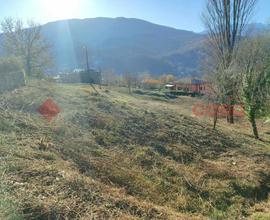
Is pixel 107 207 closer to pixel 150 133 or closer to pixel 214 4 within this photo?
pixel 150 133

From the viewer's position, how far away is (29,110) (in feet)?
35.8

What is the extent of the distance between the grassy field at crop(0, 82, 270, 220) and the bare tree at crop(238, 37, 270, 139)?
2.38 metres

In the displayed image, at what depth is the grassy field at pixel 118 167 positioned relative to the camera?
5.28 metres

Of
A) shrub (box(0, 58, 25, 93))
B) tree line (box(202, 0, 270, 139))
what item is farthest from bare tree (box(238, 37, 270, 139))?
shrub (box(0, 58, 25, 93))

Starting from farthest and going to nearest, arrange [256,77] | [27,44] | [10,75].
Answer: [27,44]
[256,77]
[10,75]

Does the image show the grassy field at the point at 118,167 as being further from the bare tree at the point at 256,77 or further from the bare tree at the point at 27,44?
the bare tree at the point at 27,44

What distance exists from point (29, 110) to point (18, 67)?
4151 mm

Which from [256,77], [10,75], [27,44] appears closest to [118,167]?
[10,75]

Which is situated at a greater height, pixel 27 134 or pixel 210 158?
pixel 27 134

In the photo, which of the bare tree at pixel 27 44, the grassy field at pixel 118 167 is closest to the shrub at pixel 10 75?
the grassy field at pixel 118 167

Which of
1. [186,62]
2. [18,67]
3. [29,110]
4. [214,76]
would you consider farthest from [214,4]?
[186,62]

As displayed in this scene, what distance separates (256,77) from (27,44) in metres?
31.3

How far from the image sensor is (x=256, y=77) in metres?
14.6

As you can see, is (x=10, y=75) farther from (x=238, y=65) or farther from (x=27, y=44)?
(x=27, y=44)
